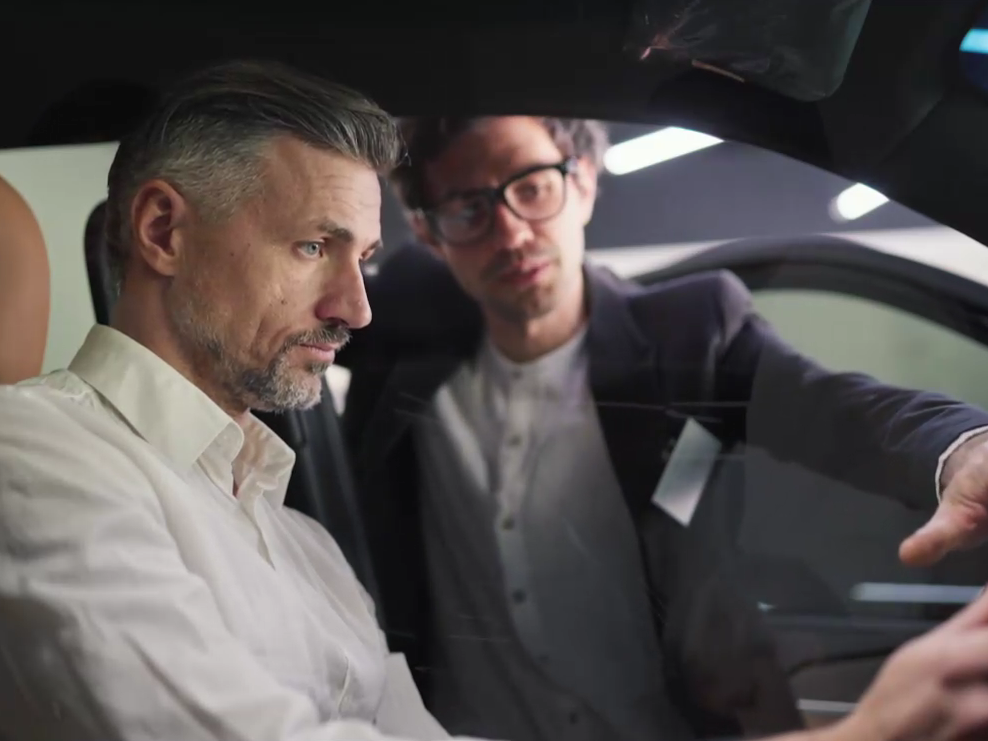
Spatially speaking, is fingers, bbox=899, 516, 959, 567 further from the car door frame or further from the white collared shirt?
the white collared shirt

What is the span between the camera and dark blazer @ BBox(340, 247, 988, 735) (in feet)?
3.82

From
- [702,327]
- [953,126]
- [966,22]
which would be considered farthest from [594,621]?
[966,22]

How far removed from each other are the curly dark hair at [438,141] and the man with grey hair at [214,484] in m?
0.04

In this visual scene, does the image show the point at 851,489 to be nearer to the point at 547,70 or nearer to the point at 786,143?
the point at 786,143

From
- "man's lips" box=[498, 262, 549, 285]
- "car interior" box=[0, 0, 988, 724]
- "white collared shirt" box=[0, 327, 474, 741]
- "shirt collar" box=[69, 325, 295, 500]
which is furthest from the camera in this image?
"man's lips" box=[498, 262, 549, 285]

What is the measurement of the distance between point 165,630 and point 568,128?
0.76 meters

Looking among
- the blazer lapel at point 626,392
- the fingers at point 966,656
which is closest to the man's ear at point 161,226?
the blazer lapel at point 626,392

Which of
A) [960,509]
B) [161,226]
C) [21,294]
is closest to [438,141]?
[161,226]

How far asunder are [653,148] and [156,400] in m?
0.67

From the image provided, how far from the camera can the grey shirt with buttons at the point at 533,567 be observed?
4.01 feet

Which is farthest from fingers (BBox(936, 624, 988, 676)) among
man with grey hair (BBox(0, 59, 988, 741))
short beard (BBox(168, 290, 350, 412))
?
short beard (BBox(168, 290, 350, 412))

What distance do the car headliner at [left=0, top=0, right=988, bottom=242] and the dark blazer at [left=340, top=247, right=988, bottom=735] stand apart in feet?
0.68

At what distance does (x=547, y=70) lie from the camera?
1254 mm

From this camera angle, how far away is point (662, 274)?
1248 millimetres
